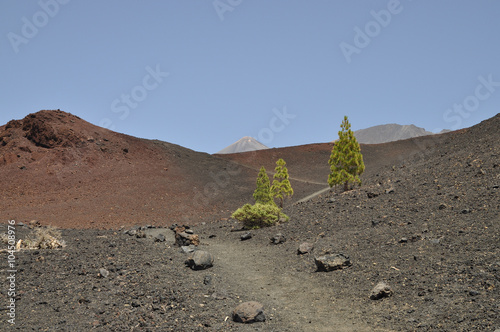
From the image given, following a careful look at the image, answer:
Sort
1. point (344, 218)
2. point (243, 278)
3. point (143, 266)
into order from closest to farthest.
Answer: point (143, 266), point (243, 278), point (344, 218)

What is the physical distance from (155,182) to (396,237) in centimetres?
2542

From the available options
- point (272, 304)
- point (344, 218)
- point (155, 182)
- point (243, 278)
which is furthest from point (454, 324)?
point (155, 182)

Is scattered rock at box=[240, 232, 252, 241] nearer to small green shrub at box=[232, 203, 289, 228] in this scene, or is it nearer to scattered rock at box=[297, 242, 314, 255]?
small green shrub at box=[232, 203, 289, 228]

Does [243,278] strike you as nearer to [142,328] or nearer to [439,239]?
[142,328]

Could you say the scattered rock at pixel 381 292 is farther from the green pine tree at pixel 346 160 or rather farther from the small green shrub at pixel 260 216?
the green pine tree at pixel 346 160

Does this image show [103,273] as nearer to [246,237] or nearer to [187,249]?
[187,249]

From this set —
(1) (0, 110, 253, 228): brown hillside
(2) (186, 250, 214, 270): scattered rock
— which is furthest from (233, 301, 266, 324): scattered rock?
(1) (0, 110, 253, 228): brown hillside

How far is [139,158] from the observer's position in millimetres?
38594

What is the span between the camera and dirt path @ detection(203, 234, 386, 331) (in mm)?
7410

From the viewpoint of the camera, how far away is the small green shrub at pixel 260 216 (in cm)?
1814

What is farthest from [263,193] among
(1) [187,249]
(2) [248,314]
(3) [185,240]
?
(2) [248,314]

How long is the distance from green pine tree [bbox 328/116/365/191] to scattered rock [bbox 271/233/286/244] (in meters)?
9.12

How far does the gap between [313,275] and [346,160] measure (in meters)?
13.6

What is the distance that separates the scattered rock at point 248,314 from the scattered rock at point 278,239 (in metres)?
7.11
